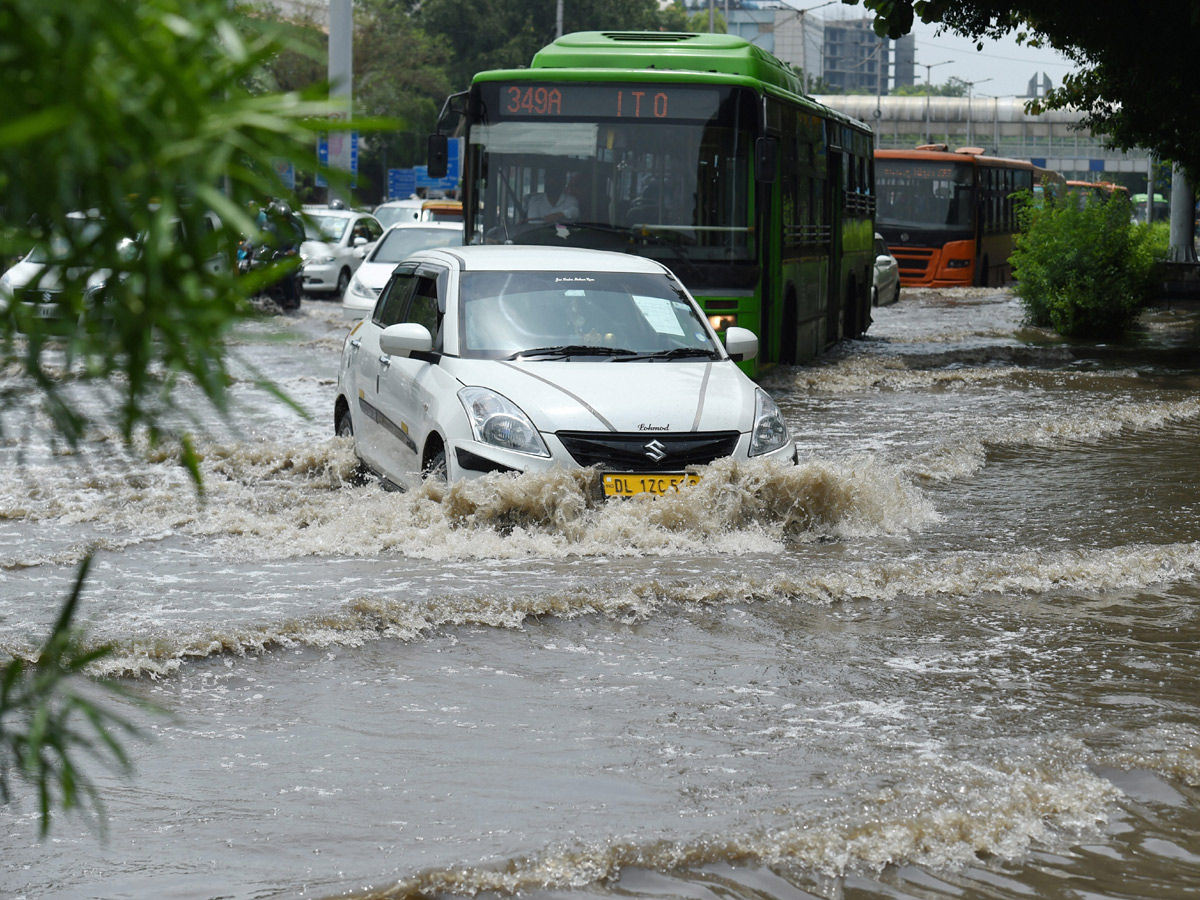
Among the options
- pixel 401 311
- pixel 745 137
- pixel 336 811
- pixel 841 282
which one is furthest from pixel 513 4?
pixel 336 811

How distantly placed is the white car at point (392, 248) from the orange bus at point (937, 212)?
14.6m

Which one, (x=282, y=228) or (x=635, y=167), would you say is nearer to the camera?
(x=282, y=228)

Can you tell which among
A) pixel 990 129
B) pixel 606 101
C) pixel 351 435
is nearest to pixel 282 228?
pixel 351 435

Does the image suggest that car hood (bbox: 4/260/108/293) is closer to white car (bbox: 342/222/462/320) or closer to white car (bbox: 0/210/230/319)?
white car (bbox: 0/210/230/319)

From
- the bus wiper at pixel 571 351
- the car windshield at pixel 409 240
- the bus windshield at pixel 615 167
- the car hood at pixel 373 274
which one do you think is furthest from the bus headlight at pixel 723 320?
the car windshield at pixel 409 240

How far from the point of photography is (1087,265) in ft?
→ 76.4

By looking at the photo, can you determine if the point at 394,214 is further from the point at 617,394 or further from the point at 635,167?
the point at 617,394

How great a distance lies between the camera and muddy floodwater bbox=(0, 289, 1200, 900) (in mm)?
3914

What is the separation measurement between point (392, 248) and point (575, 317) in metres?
14.2

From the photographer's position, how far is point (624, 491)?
8.07 meters

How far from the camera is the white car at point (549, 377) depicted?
8.05m

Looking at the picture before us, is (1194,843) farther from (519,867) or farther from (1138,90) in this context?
(1138,90)

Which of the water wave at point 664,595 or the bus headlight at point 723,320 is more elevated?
the bus headlight at point 723,320

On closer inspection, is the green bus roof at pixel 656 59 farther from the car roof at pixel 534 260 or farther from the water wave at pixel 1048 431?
the car roof at pixel 534 260
